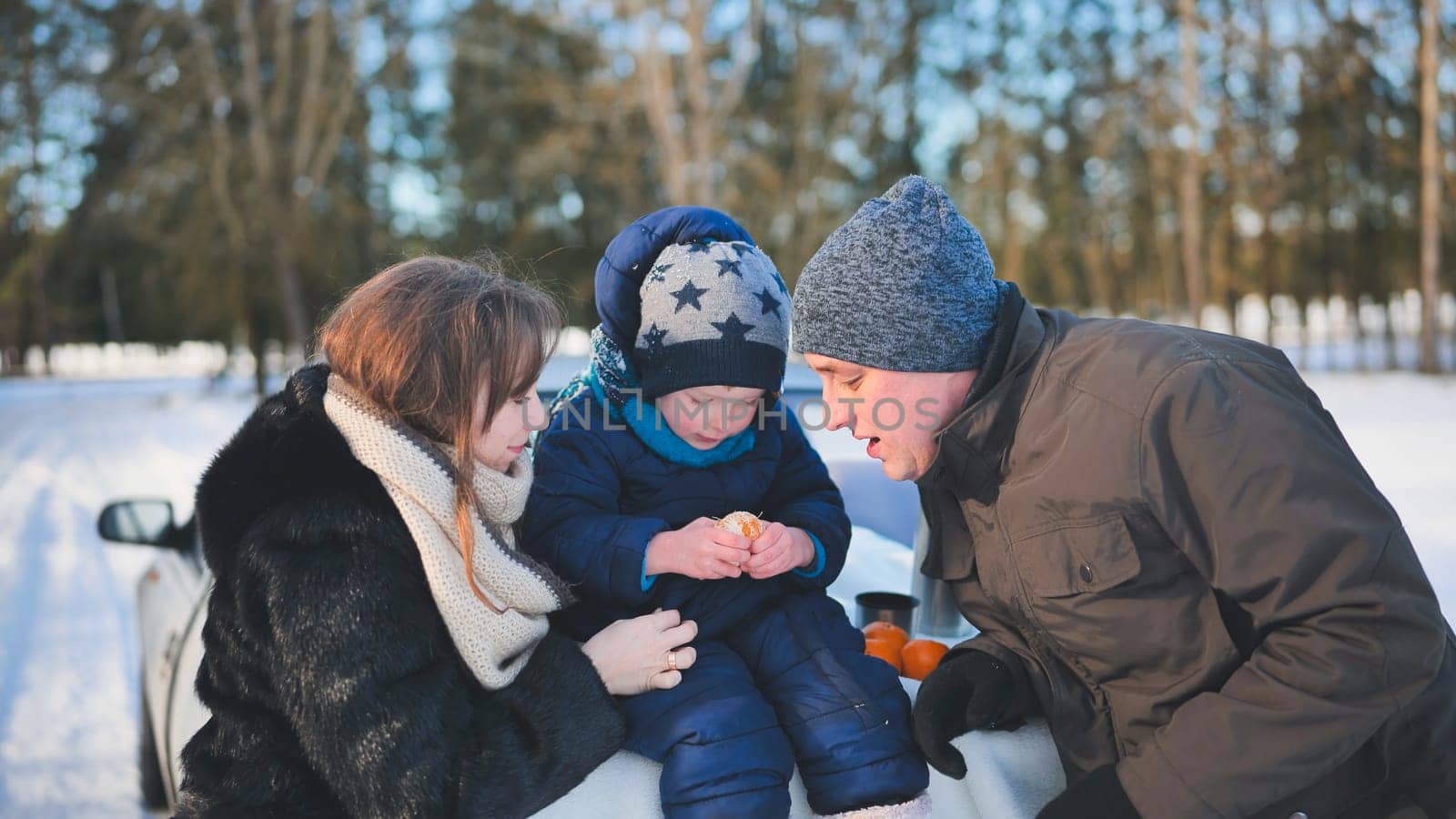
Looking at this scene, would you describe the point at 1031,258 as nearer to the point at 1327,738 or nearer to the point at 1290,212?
the point at 1290,212

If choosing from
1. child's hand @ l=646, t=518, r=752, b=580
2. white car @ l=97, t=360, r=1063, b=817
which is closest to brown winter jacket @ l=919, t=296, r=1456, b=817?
white car @ l=97, t=360, r=1063, b=817

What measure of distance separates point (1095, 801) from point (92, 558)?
632cm

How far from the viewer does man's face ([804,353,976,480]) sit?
1829mm

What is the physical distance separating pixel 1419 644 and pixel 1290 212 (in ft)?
89.9

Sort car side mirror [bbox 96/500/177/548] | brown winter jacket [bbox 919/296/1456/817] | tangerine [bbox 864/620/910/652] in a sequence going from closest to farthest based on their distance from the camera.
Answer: brown winter jacket [bbox 919/296/1456/817]
tangerine [bbox 864/620/910/652]
car side mirror [bbox 96/500/177/548]

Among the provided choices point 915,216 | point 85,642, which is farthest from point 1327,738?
point 85,642

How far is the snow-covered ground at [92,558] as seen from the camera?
3371 mm

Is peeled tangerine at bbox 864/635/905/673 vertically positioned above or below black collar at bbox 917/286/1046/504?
below

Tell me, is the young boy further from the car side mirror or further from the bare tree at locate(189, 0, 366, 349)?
the bare tree at locate(189, 0, 366, 349)

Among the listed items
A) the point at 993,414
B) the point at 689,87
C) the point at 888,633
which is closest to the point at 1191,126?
the point at 689,87

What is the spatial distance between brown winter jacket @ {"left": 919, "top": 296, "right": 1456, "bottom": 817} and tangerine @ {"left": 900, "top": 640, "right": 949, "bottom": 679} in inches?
14.4

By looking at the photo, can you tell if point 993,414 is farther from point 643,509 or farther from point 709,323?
point 643,509

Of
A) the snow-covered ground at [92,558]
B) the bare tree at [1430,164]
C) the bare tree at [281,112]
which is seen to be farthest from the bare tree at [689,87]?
the bare tree at [1430,164]

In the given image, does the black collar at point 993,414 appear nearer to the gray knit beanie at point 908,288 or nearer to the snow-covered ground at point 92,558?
the gray knit beanie at point 908,288
